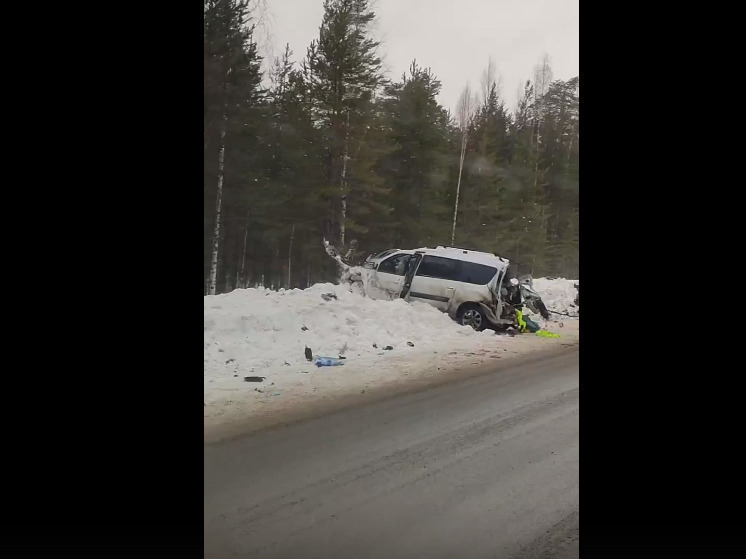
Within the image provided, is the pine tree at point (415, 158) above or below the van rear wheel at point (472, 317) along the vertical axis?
above

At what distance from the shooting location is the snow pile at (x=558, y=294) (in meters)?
1.67

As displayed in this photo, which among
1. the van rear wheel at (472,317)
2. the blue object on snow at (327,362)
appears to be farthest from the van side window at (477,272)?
the blue object on snow at (327,362)

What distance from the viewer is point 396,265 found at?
182cm

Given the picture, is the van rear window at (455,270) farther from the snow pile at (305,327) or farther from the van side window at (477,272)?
the snow pile at (305,327)

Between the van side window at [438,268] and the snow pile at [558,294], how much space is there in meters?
0.34

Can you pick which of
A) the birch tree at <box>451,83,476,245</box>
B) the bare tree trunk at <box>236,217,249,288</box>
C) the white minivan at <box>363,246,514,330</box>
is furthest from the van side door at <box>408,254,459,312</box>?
the bare tree trunk at <box>236,217,249,288</box>

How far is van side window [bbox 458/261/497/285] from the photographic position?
1.89m

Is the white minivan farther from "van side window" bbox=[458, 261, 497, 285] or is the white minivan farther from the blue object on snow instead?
the blue object on snow

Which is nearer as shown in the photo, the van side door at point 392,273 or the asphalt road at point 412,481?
the asphalt road at point 412,481

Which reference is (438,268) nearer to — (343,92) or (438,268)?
(438,268)

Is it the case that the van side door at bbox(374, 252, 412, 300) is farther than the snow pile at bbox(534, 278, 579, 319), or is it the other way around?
the van side door at bbox(374, 252, 412, 300)
